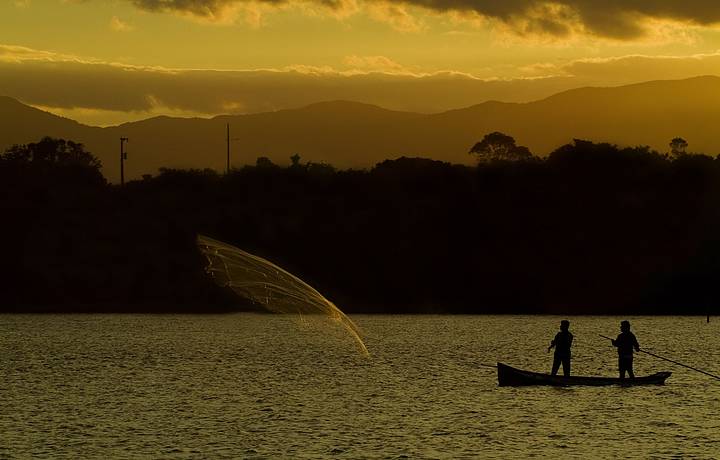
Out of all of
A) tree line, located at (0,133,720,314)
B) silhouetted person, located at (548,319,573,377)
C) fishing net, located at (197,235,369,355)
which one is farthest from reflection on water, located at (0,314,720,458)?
tree line, located at (0,133,720,314)

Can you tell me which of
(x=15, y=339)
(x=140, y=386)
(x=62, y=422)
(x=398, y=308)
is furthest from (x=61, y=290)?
(x=62, y=422)

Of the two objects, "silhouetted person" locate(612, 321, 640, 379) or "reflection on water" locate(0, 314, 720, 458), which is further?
"silhouetted person" locate(612, 321, 640, 379)

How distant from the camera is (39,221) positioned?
154750 millimetres

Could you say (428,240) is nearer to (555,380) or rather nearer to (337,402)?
(337,402)

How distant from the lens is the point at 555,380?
50250mm

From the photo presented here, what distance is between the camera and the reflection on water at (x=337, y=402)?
3984 cm

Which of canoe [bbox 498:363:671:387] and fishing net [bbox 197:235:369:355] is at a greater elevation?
fishing net [bbox 197:235:369:355]

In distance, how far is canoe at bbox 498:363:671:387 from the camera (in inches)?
1980

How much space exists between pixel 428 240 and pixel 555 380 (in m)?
101

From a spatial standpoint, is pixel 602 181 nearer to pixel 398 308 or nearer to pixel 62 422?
pixel 398 308

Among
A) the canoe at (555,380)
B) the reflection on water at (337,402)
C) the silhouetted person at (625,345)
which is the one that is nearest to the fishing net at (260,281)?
the reflection on water at (337,402)

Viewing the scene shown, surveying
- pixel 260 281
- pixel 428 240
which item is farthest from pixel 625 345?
pixel 428 240

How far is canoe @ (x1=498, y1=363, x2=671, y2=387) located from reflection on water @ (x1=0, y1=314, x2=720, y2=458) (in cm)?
66

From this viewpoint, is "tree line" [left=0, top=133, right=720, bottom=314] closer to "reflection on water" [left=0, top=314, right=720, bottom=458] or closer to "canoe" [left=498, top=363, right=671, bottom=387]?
"reflection on water" [left=0, top=314, right=720, bottom=458]
